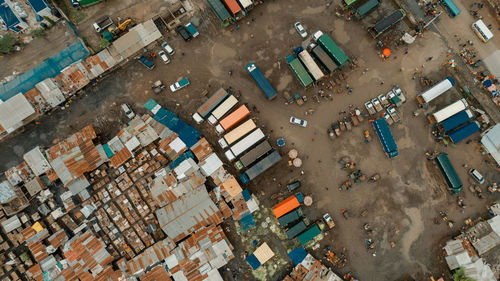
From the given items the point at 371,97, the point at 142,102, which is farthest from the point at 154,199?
the point at 371,97

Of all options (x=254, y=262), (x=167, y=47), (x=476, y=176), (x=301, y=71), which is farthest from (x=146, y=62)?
(x=476, y=176)

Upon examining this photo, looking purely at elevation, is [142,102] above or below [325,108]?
above

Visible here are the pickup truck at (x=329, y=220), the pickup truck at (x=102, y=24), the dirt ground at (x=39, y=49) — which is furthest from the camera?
the dirt ground at (x=39, y=49)

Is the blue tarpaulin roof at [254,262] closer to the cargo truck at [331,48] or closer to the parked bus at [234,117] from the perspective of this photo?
the parked bus at [234,117]

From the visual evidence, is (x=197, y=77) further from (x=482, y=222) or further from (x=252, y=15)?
(x=482, y=222)

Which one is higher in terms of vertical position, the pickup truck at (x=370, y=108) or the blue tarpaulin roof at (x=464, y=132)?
the pickup truck at (x=370, y=108)

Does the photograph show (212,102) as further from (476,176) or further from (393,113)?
(476,176)

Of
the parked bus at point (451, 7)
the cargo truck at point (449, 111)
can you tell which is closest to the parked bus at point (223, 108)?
the cargo truck at point (449, 111)
